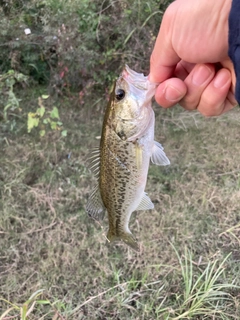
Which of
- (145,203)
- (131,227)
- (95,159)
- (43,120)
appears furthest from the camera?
(43,120)

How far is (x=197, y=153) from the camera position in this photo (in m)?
3.48

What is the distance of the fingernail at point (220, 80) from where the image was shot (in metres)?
1.54

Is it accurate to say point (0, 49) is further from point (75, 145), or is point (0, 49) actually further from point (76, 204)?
point (76, 204)

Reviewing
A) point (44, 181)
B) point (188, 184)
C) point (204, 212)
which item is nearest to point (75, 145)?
point (44, 181)

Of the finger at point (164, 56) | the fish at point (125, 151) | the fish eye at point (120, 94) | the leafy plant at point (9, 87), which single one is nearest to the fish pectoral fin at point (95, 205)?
the fish at point (125, 151)

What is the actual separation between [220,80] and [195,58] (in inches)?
5.6

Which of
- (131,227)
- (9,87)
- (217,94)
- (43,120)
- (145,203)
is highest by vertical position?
(217,94)

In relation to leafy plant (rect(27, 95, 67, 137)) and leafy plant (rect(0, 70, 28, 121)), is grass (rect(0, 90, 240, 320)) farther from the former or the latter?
leafy plant (rect(0, 70, 28, 121))

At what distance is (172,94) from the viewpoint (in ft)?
4.99

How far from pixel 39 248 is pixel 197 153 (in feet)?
5.47

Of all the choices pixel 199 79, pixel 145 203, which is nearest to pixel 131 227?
pixel 145 203

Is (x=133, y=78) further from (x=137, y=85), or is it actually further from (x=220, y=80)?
(x=220, y=80)

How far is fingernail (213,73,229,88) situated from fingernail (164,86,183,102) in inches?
6.1

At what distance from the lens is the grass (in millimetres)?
2600
